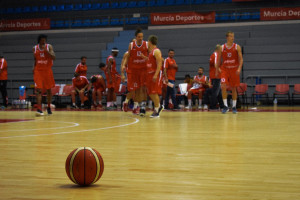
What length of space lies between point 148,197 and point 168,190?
17 centimetres

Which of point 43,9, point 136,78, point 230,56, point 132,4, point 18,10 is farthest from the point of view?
point 18,10

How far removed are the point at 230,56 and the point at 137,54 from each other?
2.40 metres

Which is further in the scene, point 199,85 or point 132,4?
point 132,4

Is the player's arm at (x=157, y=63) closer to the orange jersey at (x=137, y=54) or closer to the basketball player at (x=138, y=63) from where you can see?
the basketball player at (x=138, y=63)

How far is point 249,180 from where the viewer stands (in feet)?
7.40

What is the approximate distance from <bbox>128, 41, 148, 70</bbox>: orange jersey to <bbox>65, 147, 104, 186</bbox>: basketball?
23.2ft

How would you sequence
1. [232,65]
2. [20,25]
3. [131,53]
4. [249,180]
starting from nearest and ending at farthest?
1. [249,180]
2. [131,53]
3. [232,65]
4. [20,25]

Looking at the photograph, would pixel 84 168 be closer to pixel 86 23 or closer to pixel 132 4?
pixel 86 23

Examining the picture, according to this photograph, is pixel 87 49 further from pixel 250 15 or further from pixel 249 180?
pixel 249 180

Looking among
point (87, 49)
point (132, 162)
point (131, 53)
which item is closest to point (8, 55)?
point (87, 49)

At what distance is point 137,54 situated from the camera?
363 inches

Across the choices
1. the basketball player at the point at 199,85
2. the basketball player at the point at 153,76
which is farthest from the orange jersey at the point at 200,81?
the basketball player at the point at 153,76

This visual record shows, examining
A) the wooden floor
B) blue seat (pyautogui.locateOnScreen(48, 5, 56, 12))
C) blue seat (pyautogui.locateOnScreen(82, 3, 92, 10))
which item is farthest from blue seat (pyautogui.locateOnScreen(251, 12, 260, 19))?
the wooden floor

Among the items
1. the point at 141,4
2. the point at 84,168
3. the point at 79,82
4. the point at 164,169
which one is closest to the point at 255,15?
the point at 141,4
